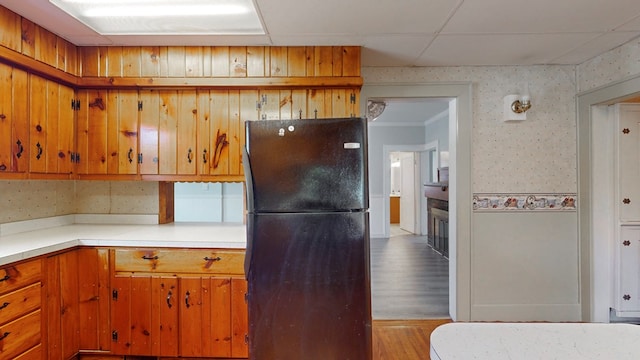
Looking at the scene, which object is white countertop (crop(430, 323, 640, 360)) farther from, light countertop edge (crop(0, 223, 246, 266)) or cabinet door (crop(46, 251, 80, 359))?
cabinet door (crop(46, 251, 80, 359))

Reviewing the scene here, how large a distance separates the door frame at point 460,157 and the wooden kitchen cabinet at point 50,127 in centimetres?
226

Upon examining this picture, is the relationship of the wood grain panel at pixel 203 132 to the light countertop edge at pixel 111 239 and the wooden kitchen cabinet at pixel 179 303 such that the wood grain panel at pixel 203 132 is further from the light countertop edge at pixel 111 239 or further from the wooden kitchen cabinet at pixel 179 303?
the wooden kitchen cabinet at pixel 179 303

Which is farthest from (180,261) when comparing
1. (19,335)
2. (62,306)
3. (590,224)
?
(590,224)

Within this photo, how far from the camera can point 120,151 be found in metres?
2.46

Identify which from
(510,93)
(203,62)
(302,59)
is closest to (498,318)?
(510,93)

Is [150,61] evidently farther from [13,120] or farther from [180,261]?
[180,261]

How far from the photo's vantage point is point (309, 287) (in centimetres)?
172

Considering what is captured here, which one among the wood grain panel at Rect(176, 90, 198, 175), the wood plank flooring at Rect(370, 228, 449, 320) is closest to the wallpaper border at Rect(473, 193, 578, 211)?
the wood plank flooring at Rect(370, 228, 449, 320)

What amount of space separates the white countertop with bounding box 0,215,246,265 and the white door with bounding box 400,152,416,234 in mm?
5768

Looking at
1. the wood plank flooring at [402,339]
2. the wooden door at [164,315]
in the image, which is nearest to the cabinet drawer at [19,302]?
the wooden door at [164,315]

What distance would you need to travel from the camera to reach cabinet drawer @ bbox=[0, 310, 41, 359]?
5.45 feet

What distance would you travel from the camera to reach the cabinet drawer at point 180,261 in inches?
81.7

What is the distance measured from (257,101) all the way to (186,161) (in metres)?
0.70

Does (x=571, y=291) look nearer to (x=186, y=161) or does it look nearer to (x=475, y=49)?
(x=475, y=49)
